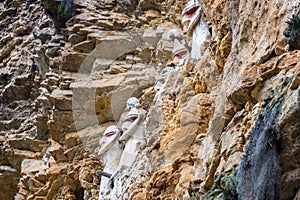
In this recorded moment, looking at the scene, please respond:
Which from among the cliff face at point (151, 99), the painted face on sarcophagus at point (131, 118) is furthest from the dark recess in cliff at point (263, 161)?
the painted face on sarcophagus at point (131, 118)

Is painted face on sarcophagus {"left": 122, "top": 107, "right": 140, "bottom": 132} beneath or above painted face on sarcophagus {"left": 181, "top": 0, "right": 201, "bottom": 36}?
beneath

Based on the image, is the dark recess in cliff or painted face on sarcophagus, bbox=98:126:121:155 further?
painted face on sarcophagus, bbox=98:126:121:155

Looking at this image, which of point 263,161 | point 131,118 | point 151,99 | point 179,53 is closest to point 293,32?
point 263,161

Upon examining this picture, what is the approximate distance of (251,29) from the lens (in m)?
7.56

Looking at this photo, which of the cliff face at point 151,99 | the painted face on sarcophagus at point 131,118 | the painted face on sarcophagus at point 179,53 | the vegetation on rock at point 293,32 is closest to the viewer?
the cliff face at point 151,99

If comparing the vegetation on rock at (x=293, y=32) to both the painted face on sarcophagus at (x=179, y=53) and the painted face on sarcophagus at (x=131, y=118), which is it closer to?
the painted face on sarcophagus at (x=131, y=118)

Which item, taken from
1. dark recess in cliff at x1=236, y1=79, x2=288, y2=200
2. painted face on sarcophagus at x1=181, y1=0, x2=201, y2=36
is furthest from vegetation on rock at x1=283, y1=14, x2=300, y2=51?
painted face on sarcophagus at x1=181, y1=0, x2=201, y2=36

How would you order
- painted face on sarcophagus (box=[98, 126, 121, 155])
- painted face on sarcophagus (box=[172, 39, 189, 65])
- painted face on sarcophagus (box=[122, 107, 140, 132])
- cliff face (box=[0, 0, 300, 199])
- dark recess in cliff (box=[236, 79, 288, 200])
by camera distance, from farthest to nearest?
painted face on sarcophagus (box=[172, 39, 189, 65])
painted face on sarcophagus (box=[98, 126, 121, 155])
painted face on sarcophagus (box=[122, 107, 140, 132])
cliff face (box=[0, 0, 300, 199])
dark recess in cliff (box=[236, 79, 288, 200])

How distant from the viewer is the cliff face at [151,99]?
18.0 feet

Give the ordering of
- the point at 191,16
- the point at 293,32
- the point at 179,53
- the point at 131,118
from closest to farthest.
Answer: the point at 293,32
the point at 131,118
the point at 191,16
the point at 179,53

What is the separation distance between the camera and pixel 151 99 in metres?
13.1

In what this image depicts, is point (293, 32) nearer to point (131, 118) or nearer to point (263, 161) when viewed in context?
point (263, 161)

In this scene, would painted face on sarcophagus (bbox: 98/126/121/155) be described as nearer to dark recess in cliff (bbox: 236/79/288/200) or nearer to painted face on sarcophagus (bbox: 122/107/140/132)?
painted face on sarcophagus (bbox: 122/107/140/132)

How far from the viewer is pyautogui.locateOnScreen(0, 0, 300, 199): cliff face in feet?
18.0
